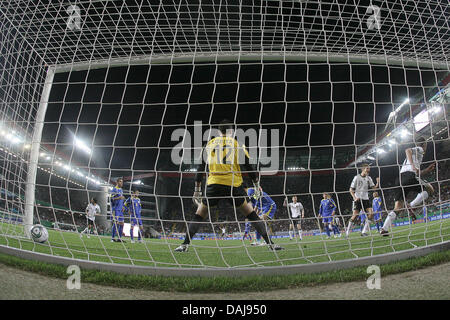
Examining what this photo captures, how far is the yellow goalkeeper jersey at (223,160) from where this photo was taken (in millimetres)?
3350

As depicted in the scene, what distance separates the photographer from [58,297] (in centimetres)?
196

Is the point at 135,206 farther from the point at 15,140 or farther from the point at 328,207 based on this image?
the point at 328,207

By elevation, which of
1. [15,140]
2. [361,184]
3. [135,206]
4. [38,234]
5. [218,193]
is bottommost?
[38,234]

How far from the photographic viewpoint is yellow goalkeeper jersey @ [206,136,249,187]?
3.35 metres

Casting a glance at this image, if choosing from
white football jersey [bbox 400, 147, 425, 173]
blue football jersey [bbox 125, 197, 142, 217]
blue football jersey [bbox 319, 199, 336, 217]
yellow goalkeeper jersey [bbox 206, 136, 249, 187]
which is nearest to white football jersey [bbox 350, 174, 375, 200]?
white football jersey [bbox 400, 147, 425, 173]

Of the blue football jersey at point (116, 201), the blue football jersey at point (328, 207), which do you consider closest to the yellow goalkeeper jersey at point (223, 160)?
the blue football jersey at point (116, 201)

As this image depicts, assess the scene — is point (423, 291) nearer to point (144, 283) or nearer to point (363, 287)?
point (363, 287)

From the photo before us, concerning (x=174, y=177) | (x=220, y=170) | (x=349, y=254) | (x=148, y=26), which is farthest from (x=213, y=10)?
(x=174, y=177)

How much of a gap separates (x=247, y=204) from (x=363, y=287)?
5.10 feet

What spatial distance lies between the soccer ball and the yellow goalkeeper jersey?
2.64m

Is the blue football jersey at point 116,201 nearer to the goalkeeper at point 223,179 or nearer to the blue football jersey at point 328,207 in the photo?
the goalkeeper at point 223,179

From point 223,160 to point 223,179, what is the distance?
0.24 m

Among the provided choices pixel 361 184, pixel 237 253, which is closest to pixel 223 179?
pixel 237 253

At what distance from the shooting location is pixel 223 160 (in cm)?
340
